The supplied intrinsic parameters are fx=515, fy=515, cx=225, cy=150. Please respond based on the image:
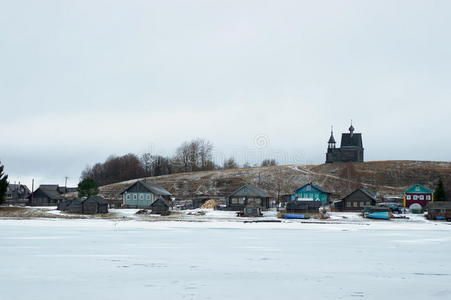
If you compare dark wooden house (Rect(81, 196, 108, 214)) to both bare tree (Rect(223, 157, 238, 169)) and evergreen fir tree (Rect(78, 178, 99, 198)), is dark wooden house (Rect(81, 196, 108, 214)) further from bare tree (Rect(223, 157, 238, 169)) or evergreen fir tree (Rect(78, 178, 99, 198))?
bare tree (Rect(223, 157, 238, 169))

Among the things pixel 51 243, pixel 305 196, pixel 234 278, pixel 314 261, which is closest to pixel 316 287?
pixel 234 278

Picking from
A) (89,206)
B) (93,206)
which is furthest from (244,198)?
(89,206)

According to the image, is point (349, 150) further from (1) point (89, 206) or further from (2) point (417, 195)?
(1) point (89, 206)

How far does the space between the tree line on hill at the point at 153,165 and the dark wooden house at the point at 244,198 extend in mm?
83394

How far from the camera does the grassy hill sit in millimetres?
117000

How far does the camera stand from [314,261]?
80.7 ft

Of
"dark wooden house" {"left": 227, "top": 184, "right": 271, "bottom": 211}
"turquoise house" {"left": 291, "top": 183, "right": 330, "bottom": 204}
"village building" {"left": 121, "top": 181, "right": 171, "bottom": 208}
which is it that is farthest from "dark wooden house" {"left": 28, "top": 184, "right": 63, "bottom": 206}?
"turquoise house" {"left": 291, "top": 183, "right": 330, "bottom": 204}

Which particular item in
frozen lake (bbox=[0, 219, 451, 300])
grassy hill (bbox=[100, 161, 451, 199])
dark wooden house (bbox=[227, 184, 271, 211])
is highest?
grassy hill (bbox=[100, 161, 451, 199])

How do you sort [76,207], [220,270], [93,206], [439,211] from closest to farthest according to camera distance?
[220,270], [439,211], [93,206], [76,207]

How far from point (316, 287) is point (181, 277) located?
16.7ft

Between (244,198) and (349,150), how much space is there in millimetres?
68310

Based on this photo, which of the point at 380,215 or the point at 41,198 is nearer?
the point at 380,215

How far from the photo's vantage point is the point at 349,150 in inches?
5546

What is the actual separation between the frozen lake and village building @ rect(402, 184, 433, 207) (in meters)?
51.6
